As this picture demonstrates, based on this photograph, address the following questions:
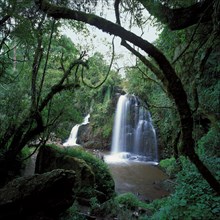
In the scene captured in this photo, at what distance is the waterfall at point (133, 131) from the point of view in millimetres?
15844

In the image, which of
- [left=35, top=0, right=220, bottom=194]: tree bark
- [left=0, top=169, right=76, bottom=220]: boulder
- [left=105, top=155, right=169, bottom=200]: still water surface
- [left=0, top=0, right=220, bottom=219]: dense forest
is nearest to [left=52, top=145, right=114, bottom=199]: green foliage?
[left=0, top=0, right=220, bottom=219]: dense forest

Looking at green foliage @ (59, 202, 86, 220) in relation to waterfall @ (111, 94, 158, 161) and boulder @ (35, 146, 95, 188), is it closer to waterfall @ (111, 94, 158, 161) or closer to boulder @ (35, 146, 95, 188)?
boulder @ (35, 146, 95, 188)

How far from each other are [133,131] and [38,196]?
1295 centimetres

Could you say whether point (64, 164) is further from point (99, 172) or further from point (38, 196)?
point (38, 196)

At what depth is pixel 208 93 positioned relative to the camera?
6328mm

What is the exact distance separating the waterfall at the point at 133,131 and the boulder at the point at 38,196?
427 inches

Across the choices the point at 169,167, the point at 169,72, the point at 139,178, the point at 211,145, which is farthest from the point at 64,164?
Answer: the point at 169,167

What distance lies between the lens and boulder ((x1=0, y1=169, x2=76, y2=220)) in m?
4.16

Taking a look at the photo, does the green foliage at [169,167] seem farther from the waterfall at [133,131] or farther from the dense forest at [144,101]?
the waterfall at [133,131]

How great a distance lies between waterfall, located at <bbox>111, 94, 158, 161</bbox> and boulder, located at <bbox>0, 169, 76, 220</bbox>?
35.6 ft

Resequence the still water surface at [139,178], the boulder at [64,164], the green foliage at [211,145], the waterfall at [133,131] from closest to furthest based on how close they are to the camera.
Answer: the green foliage at [211,145], the boulder at [64,164], the still water surface at [139,178], the waterfall at [133,131]

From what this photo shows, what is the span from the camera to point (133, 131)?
670 inches

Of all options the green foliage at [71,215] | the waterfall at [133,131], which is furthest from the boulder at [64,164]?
the waterfall at [133,131]

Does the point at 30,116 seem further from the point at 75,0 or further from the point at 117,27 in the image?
Answer: the point at 117,27
